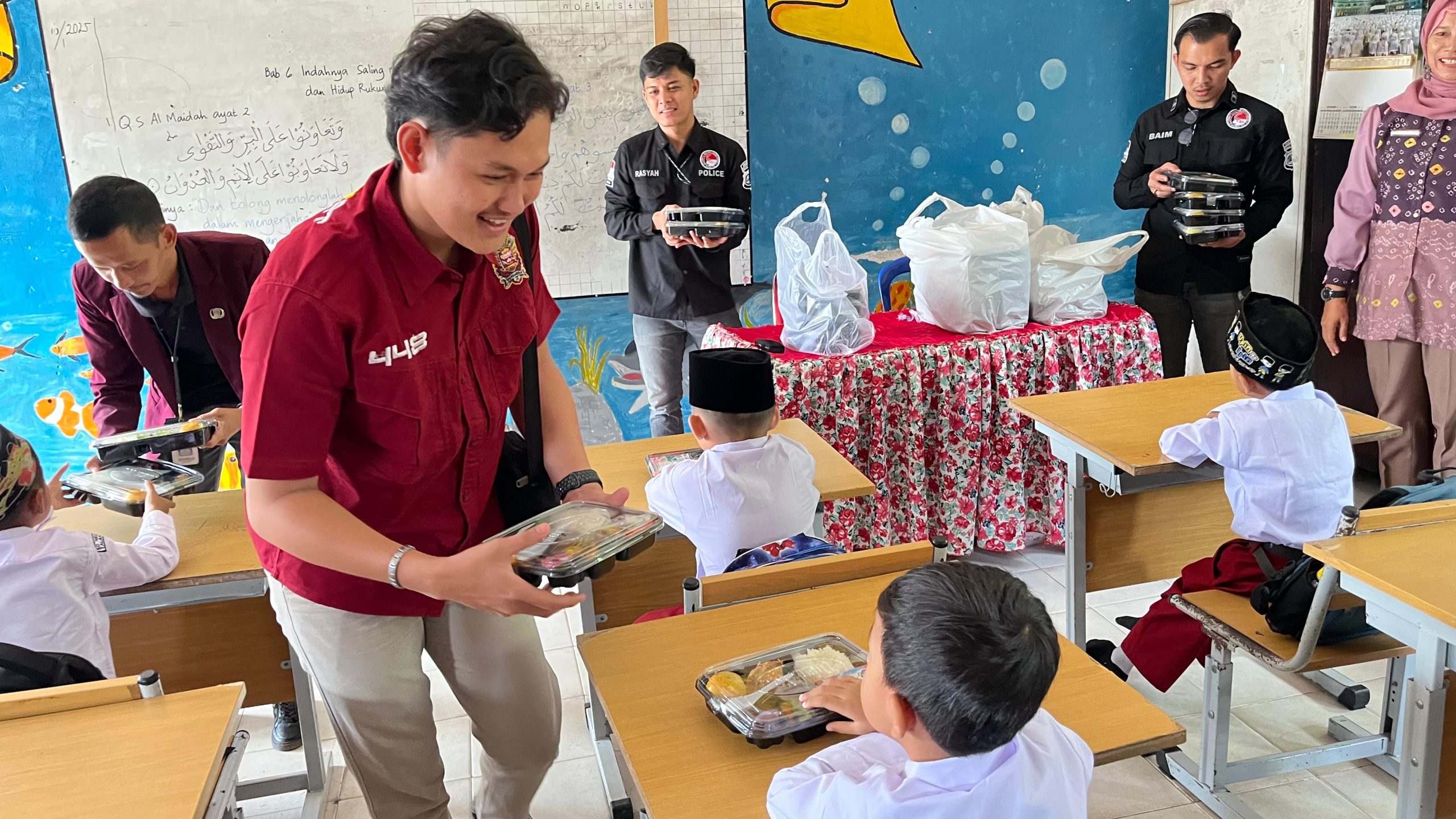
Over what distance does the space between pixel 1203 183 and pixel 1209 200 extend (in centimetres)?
7

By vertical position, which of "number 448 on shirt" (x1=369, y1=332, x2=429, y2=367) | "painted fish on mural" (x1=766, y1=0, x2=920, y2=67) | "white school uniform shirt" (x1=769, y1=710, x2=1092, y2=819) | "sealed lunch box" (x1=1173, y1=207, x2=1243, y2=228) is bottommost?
"white school uniform shirt" (x1=769, y1=710, x2=1092, y2=819)

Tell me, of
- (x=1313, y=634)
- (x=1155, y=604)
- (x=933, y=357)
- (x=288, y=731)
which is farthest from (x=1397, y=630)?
(x=288, y=731)

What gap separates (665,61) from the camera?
3.86 metres

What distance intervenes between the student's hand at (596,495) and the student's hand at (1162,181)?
10.1ft

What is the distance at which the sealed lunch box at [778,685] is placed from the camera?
1.35 metres

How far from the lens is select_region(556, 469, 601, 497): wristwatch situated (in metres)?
1.66

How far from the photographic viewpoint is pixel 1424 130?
3609mm

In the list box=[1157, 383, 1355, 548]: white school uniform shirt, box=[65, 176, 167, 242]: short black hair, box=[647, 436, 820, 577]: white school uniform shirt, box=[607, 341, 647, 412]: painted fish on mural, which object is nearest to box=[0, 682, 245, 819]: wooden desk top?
Result: box=[647, 436, 820, 577]: white school uniform shirt

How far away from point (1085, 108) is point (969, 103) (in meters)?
0.61

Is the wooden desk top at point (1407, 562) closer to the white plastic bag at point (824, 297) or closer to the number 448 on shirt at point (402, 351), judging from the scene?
the number 448 on shirt at point (402, 351)

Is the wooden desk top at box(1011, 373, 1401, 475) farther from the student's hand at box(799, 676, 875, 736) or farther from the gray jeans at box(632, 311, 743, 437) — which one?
the gray jeans at box(632, 311, 743, 437)

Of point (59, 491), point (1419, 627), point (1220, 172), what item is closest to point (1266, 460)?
point (1419, 627)

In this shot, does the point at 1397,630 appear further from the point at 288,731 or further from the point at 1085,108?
the point at 1085,108

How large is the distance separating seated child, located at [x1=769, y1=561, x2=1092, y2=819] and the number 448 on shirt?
0.69m
